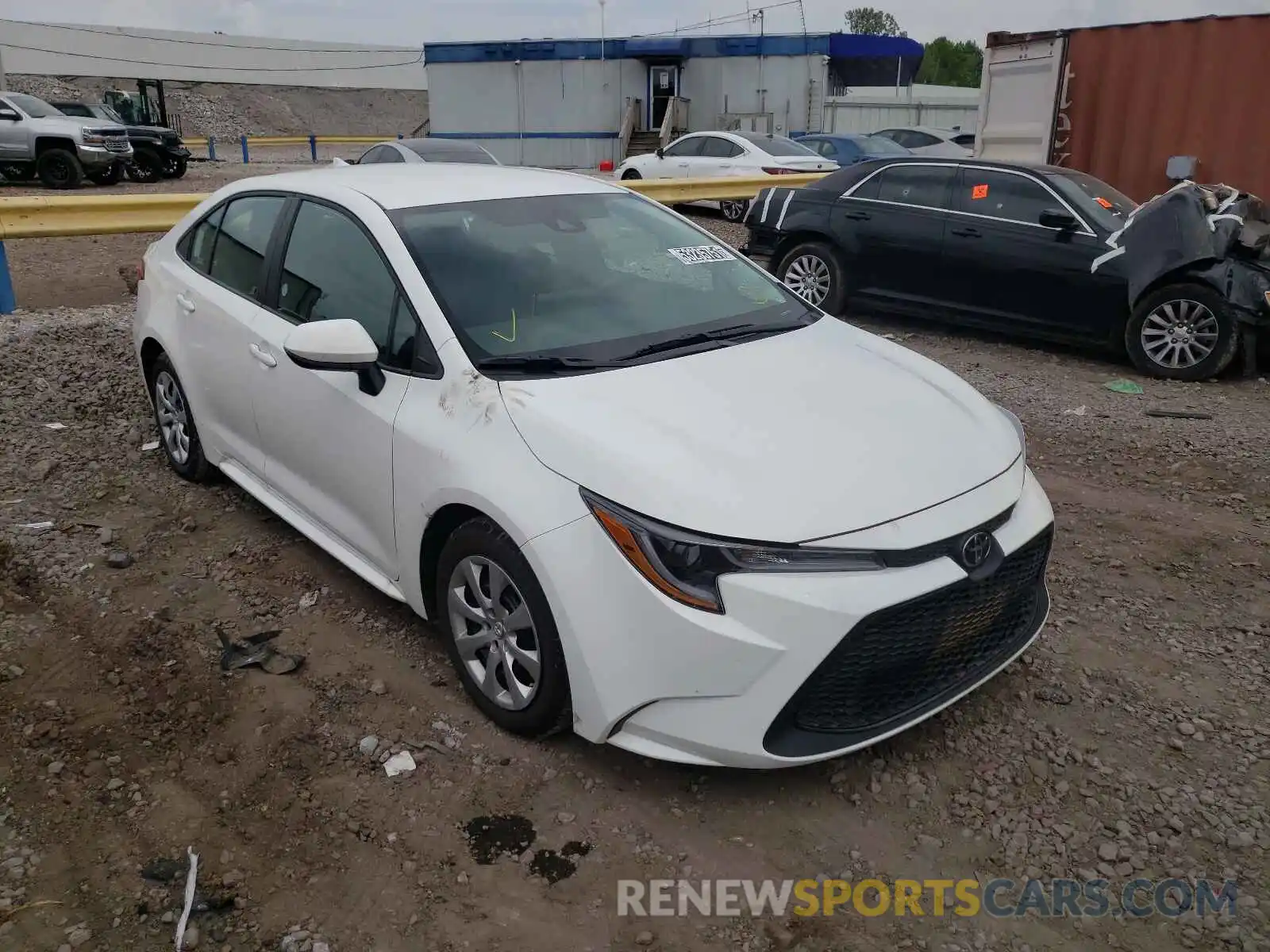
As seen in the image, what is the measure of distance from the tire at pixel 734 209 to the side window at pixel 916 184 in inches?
270

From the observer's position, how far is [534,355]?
129 inches

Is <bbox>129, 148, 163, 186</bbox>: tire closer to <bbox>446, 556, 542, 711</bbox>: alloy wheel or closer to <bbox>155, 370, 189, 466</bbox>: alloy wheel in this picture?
<bbox>155, 370, 189, 466</bbox>: alloy wheel

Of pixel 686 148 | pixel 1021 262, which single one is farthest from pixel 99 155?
pixel 1021 262

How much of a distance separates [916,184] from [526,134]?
2541cm

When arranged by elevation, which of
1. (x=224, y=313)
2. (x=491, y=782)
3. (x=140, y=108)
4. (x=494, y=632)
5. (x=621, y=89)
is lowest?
(x=491, y=782)

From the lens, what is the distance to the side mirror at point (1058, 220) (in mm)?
7680

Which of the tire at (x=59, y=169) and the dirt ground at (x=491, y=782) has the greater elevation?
the tire at (x=59, y=169)

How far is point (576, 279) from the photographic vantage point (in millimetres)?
3662

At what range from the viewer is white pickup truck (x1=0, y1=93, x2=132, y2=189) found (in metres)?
19.6

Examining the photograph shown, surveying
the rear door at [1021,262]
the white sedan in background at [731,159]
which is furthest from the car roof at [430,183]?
the white sedan in background at [731,159]

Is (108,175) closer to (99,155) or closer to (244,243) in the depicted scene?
(99,155)

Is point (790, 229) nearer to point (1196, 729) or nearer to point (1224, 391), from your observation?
point (1224, 391)

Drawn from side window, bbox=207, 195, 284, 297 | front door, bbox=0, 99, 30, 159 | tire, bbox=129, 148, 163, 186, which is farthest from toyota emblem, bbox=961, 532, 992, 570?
tire, bbox=129, 148, 163, 186

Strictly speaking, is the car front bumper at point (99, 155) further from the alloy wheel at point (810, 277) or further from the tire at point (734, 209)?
the alloy wheel at point (810, 277)
